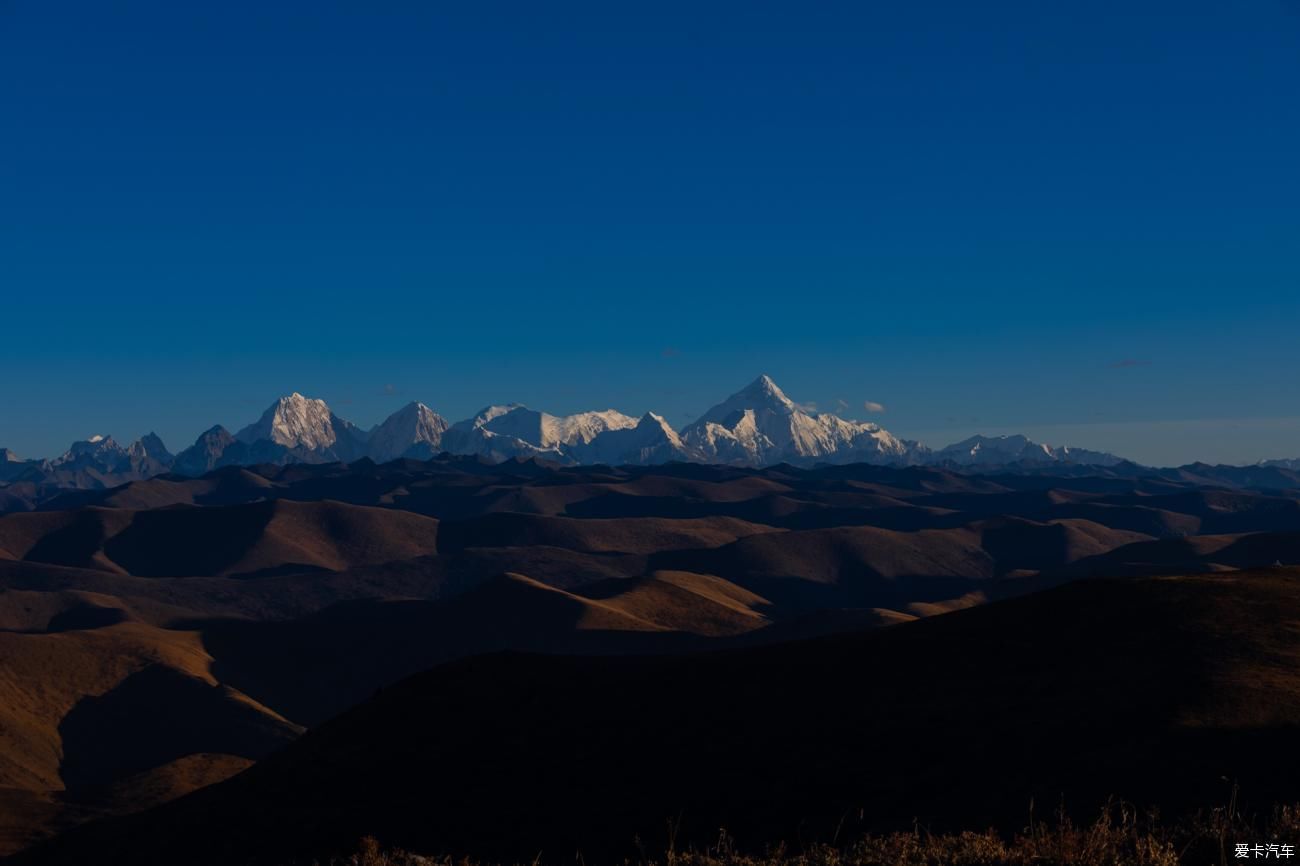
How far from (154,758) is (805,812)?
133 m

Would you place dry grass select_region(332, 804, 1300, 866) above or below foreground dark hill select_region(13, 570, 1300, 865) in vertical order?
above

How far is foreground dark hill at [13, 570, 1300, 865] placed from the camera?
4044 centimetres

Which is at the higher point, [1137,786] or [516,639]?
[1137,786]

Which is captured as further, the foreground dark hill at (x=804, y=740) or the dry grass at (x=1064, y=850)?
the foreground dark hill at (x=804, y=740)

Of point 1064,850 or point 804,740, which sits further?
point 804,740

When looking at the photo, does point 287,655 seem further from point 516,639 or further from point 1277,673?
point 1277,673

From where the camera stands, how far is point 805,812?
40.9 m

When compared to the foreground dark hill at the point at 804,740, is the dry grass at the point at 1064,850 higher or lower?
higher

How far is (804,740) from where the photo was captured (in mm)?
48812

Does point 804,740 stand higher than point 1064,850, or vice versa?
point 1064,850

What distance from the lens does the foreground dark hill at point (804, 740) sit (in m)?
40.4

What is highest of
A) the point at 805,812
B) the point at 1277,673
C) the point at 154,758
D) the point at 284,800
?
the point at 1277,673

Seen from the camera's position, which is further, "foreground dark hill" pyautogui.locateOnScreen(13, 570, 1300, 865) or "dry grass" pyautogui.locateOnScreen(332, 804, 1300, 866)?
"foreground dark hill" pyautogui.locateOnScreen(13, 570, 1300, 865)

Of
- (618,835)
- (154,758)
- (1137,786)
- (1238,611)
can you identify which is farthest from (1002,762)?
(154,758)
